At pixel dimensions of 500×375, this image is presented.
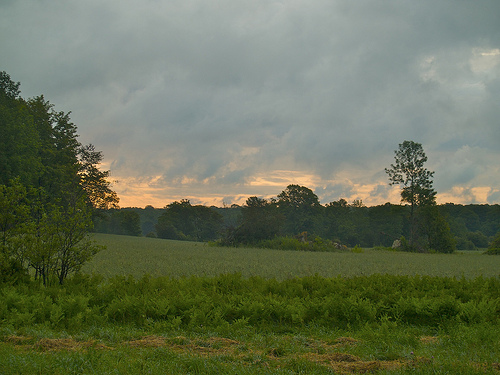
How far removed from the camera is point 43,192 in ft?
35.6

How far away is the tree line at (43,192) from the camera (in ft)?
30.6

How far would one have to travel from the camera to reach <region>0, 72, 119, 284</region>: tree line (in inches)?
367

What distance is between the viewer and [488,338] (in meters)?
5.70

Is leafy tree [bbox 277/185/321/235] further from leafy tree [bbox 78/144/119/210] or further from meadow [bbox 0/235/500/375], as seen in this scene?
meadow [bbox 0/235/500/375]

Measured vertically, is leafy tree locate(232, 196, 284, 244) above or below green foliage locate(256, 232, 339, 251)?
above

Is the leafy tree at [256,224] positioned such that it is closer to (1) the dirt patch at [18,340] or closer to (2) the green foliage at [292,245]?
(2) the green foliage at [292,245]

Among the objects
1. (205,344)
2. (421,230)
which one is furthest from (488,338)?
(421,230)

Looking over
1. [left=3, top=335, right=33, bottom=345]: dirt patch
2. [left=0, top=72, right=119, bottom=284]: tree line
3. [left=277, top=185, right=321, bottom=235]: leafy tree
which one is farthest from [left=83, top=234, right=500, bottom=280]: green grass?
[left=277, top=185, right=321, bottom=235]: leafy tree

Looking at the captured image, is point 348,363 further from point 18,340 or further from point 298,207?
point 298,207

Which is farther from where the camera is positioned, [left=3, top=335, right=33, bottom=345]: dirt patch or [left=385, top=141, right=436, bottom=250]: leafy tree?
[left=385, top=141, right=436, bottom=250]: leafy tree

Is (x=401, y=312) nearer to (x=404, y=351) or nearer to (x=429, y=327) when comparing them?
(x=429, y=327)

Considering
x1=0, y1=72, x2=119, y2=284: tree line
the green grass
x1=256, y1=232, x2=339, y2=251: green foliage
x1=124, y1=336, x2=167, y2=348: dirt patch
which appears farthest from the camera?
x1=256, y1=232, x2=339, y2=251: green foliage

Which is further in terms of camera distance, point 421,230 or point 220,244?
point 421,230

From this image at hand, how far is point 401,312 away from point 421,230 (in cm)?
4134
